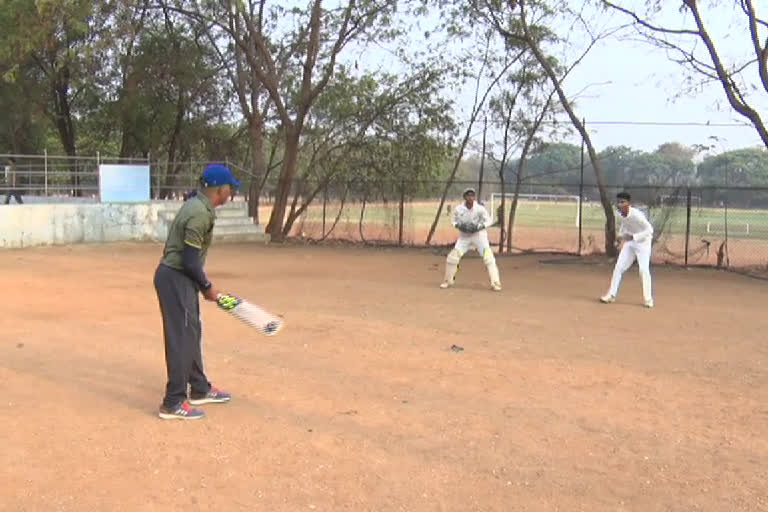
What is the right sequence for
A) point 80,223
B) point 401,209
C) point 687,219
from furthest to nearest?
point 401,209 < point 80,223 < point 687,219

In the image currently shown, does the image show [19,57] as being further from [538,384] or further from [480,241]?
[538,384]

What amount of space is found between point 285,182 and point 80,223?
5666 mm

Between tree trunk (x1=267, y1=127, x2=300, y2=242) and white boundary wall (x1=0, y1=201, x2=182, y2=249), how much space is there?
290 centimetres

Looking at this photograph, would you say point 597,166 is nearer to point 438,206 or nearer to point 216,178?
point 438,206

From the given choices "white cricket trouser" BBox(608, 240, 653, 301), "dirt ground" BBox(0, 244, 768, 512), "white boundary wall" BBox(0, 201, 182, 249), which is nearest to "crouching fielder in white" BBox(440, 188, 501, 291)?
"dirt ground" BBox(0, 244, 768, 512)

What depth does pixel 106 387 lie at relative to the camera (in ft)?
18.9

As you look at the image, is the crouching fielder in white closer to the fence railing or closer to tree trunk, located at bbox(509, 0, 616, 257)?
the fence railing

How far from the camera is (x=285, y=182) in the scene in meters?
20.7

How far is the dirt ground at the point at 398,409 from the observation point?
3922 mm

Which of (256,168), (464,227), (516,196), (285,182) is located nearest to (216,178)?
(464,227)

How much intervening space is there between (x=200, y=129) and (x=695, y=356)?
70.2ft

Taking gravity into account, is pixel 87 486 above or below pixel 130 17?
below

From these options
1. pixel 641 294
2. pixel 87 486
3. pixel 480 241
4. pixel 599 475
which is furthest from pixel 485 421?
pixel 641 294

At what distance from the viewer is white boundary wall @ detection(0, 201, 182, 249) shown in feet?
57.6
